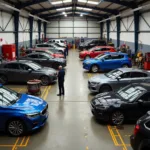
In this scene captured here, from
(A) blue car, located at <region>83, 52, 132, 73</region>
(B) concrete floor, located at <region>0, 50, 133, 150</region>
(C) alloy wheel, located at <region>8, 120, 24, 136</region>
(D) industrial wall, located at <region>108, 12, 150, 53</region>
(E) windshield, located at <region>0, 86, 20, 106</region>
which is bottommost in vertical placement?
(B) concrete floor, located at <region>0, 50, 133, 150</region>

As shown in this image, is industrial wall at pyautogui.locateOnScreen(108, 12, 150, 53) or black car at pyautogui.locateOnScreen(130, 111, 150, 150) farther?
industrial wall at pyautogui.locateOnScreen(108, 12, 150, 53)

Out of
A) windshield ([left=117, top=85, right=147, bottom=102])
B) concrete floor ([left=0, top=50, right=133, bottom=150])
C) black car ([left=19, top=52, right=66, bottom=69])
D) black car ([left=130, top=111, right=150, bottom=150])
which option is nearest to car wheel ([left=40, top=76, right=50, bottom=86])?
concrete floor ([left=0, top=50, right=133, bottom=150])

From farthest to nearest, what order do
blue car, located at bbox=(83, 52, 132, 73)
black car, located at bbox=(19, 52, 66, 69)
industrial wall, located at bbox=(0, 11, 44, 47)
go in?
industrial wall, located at bbox=(0, 11, 44, 47) → black car, located at bbox=(19, 52, 66, 69) → blue car, located at bbox=(83, 52, 132, 73)

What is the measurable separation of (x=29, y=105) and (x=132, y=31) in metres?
22.0

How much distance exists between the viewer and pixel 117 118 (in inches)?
324

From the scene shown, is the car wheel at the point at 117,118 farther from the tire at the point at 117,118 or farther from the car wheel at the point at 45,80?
the car wheel at the point at 45,80

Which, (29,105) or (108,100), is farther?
(108,100)

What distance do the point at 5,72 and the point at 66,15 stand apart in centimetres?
3254

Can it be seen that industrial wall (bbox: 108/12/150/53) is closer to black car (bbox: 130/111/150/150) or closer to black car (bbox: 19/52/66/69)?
black car (bbox: 19/52/66/69)

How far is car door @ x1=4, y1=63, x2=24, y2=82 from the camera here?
14.3 meters

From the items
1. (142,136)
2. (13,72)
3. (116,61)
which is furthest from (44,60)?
(142,136)

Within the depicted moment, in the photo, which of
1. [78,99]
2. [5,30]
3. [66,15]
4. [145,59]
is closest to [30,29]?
[5,30]

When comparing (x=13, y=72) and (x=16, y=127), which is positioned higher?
(x=13, y=72)

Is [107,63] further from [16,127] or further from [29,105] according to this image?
[16,127]
